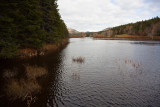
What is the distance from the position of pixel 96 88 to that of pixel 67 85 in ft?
10.4

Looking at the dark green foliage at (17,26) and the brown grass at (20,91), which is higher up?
the dark green foliage at (17,26)

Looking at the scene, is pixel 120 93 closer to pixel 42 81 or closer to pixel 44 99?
pixel 44 99

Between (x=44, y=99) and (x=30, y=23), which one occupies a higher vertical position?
(x=30, y=23)

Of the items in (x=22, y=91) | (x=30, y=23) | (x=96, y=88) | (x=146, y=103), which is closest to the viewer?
(x=146, y=103)

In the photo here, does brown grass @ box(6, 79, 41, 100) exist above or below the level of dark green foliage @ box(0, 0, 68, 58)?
below

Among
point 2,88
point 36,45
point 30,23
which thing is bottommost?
point 2,88

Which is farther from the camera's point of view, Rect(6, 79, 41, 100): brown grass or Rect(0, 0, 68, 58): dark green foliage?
Rect(0, 0, 68, 58): dark green foliage

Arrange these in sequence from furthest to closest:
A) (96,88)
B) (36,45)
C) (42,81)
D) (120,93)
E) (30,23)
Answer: (36,45) < (30,23) < (42,81) < (96,88) < (120,93)

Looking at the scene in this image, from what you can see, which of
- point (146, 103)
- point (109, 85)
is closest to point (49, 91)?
point (109, 85)

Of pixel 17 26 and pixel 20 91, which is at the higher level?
pixel 17 26

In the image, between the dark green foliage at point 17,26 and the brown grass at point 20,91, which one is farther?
the dark green foliage at point 17,26

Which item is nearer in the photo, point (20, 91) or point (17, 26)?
point (20, 91)

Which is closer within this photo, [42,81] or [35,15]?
[42,81]

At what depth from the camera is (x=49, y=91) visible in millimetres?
10094
